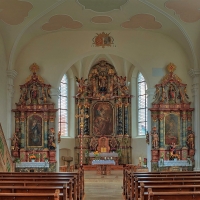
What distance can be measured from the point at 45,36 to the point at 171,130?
8379mm

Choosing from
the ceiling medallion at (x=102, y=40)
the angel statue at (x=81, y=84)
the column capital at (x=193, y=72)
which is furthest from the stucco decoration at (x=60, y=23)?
the column capital at (x=193, y=72)

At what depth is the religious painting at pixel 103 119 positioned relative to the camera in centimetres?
2609

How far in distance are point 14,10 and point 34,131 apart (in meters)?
6.42

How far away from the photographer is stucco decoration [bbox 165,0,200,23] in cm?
1576

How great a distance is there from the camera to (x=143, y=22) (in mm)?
18547

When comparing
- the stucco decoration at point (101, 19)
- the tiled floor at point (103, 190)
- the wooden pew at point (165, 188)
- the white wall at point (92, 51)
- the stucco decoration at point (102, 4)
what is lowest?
the tiled floor at point (103, 190)

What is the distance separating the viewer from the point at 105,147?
2525 cm

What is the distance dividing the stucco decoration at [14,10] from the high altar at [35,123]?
3.10 metres

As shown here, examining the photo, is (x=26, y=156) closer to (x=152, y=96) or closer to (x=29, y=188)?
(x=152, y=96)

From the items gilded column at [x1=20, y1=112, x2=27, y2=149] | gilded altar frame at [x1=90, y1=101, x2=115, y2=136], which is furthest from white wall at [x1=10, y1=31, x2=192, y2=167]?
gilded altar frame at [x1=90, y1=101, x2=115, y2=136]

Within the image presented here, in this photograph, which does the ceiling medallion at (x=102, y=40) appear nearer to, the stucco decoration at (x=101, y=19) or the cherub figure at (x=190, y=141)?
the stucco decoration at (x=101, y=19)

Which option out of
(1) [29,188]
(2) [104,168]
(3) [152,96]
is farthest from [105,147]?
(1) [29,188]

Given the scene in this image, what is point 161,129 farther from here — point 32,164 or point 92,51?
point 32,164

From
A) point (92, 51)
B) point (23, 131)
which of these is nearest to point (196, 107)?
point (92, 51)
